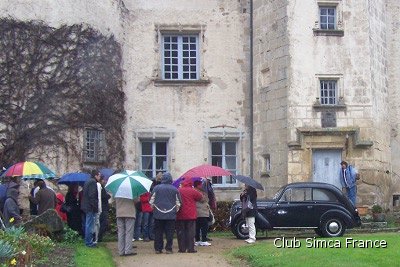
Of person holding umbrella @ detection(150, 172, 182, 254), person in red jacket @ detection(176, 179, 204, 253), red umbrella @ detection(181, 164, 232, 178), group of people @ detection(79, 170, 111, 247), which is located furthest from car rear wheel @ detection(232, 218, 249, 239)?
group of people @ detection(79, 170, 111, 247)

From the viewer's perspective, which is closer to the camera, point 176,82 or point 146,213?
point 146,213

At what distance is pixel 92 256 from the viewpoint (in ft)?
50.1

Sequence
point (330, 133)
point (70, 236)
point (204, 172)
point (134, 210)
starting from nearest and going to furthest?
point (134, 210), point (70, 236), point (204, 172), point (330, 133)

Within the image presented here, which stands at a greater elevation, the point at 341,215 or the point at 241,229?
the point at 341,215

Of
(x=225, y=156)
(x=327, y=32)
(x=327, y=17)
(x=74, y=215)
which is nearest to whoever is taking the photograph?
(x=74, y=215)

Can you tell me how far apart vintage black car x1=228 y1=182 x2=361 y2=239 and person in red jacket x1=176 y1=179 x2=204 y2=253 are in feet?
9.41

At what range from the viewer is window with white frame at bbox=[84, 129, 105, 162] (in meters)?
24.5

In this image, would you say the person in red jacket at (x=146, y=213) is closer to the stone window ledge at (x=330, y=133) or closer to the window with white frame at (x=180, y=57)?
the stone window ledge at (x=330, y=133)

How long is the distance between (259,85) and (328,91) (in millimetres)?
2549

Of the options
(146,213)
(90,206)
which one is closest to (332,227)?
→ (146,213)

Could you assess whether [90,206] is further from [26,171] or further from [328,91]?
[328,91]

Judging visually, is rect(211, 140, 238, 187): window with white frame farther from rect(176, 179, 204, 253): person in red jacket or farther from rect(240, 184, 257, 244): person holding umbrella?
rect(176, 179, 204, 253): person in red jacket

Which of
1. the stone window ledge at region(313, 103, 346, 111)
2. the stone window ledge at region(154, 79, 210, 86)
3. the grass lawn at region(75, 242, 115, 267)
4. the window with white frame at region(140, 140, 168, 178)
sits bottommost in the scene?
the grass lawn at region(75, 242, 115, 267)

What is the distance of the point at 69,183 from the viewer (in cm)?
1969
